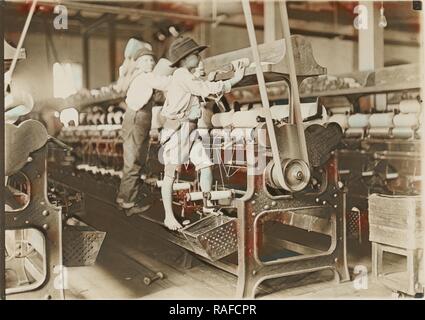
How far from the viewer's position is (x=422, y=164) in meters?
2.81

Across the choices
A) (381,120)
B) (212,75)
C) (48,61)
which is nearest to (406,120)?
(381,120)

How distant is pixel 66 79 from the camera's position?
8.66 feet

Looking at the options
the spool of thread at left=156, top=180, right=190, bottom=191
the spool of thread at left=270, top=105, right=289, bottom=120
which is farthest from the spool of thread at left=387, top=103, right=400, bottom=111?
the spool of thread at left=156, top=180, right=190, bottom=191

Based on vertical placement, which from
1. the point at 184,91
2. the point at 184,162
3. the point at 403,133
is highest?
the point at 184,91

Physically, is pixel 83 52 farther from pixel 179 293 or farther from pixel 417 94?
pixel 417 94

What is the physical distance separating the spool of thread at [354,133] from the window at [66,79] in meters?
1.53

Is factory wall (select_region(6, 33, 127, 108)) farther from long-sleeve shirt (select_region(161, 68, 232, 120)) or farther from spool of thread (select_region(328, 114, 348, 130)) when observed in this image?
spool of thread (select_region(328, 114, 348, 130))

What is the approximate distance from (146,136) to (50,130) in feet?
1.48

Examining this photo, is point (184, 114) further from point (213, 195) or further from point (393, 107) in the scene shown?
point (393, 107)

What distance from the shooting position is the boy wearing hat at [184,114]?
2635 millimetres

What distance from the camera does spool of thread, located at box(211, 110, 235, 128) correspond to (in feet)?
8.90

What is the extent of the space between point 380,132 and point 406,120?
21cm

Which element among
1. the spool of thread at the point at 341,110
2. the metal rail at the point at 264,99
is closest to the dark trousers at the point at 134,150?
the metal rail at the point at 264,99

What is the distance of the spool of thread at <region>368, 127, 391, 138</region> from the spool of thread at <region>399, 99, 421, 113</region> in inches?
5.3
